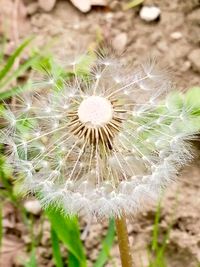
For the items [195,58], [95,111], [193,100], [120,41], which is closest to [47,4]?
[120,41]

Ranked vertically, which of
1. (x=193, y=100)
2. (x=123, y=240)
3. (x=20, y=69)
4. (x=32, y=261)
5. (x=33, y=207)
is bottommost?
(x=123, y=240)

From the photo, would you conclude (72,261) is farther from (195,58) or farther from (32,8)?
(32,8)

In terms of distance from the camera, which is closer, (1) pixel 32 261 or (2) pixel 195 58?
(1) pixel 32 261

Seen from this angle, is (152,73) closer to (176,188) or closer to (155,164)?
(155,164)

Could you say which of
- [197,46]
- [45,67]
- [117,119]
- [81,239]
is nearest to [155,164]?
[117,119]

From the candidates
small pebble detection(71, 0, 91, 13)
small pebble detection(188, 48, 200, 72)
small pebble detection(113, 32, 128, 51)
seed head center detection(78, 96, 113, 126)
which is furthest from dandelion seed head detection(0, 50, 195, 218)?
small pebble detection(71, 0, 91, 13)

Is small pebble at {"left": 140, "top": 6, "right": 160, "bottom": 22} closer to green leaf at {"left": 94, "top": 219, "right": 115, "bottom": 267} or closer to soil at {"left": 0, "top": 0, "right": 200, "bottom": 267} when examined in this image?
soil at {"left": 0, "top": 0, "right": 200, "bottom": 267}

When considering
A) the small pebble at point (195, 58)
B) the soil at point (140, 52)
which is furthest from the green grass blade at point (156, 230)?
the small pebble at point (195, 58)
